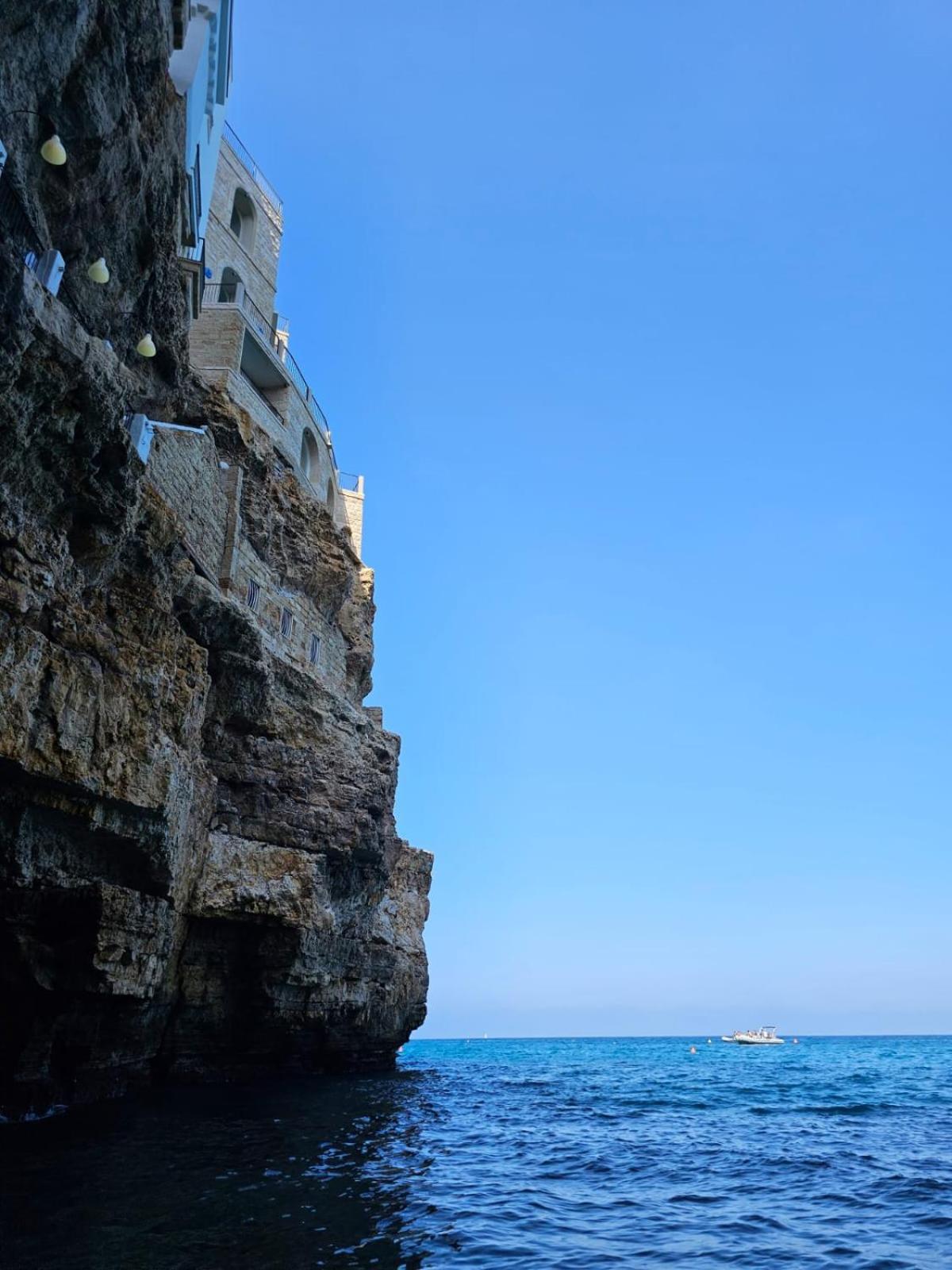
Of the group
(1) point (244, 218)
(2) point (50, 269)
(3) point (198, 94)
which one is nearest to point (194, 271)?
(3) point (198, 94)

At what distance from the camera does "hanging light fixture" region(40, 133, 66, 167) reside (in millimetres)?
10328

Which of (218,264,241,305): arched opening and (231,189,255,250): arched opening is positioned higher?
(231,189,255,250): arched opening

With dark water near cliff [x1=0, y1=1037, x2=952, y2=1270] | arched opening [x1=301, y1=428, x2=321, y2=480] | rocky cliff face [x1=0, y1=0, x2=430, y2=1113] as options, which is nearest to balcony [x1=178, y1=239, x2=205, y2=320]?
rocky cliff face [x1=0, y1=0, x2=430, y2=1113]

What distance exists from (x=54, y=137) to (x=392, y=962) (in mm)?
28938

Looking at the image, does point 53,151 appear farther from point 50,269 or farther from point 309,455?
point 309,455

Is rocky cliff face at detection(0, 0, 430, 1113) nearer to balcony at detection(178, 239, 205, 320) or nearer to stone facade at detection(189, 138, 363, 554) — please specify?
balcony at detection(178, 239, 205, 320)

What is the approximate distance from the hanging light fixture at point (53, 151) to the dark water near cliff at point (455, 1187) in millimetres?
11458

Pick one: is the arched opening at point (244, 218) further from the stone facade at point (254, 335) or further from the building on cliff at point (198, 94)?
the building on cliff at point (198, 94)

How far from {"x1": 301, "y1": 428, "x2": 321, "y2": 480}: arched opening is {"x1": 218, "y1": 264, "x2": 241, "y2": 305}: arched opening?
536cm

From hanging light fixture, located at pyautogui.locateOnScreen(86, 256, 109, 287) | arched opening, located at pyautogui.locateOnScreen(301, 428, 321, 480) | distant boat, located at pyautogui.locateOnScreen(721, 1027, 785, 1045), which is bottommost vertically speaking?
distant boat, located at pyautogui.locateOnScreen(721, 1027, 785, 1045)

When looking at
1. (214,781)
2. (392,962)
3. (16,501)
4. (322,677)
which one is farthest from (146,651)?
(392,962)

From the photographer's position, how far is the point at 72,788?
1411 cm

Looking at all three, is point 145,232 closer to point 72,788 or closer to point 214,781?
point 72,788

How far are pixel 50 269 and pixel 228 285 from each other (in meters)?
21.7
